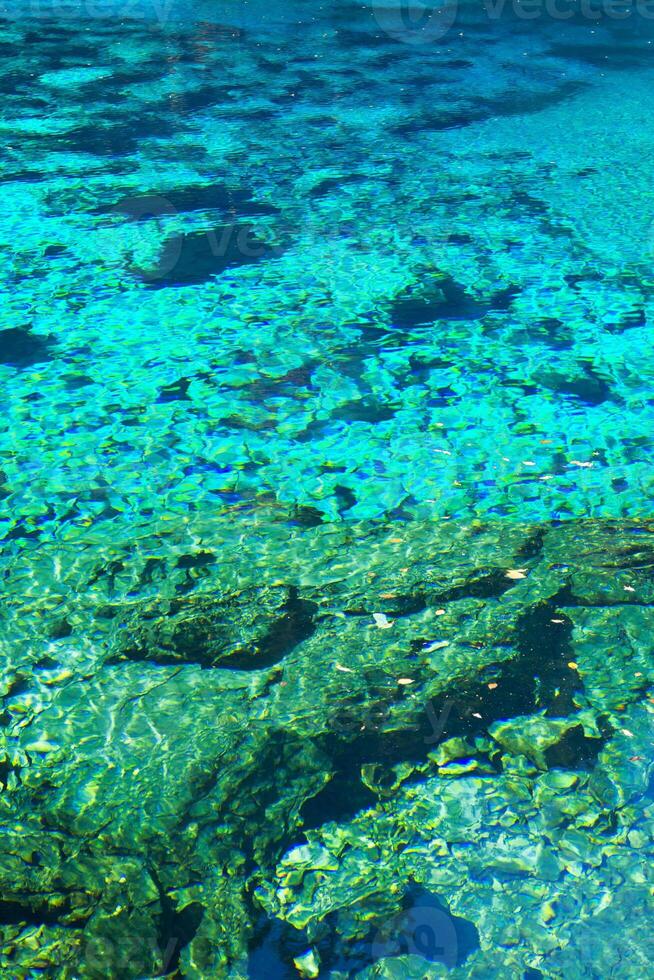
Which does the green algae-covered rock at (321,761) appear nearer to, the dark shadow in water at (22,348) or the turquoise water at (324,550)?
the turquoise water at (324,550)

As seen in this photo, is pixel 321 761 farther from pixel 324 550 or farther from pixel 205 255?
pixel 205 255

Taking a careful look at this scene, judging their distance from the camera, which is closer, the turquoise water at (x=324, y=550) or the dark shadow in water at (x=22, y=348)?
the turquoise water at (x=324, y=550)

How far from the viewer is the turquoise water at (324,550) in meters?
1.97

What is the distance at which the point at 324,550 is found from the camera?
→ 299 centimetres

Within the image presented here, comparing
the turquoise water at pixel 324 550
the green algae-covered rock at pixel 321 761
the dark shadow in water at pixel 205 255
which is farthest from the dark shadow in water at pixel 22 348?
the green algae-covered rock at pixel 321 761

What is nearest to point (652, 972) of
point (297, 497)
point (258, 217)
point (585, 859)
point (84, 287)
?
point (585, 859)

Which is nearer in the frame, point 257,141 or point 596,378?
point 596,378

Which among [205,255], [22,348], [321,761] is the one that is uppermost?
[205,255]

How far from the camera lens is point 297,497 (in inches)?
129

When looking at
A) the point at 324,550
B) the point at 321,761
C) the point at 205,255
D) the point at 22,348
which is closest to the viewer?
the point at 321,761

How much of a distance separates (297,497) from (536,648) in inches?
40.0

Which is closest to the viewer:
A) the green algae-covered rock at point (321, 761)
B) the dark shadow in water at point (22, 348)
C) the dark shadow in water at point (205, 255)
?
the green algae-covered rock at point (321, 761)

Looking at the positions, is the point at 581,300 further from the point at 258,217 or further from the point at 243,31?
the point at 243,31

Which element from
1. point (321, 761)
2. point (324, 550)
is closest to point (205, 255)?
point (324, 550)
